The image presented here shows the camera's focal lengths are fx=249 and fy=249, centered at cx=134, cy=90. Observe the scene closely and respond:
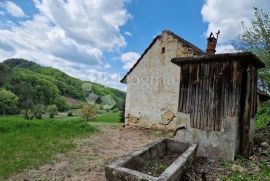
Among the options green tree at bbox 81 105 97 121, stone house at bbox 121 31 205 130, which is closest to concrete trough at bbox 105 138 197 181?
stone house at bbox 121 31 205 130

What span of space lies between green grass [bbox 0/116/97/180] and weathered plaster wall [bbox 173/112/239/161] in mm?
4322

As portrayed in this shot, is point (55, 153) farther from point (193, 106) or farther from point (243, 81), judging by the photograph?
point (243, 81)

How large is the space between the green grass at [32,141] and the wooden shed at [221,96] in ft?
14.9

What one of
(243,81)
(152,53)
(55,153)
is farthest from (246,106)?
(152,53)

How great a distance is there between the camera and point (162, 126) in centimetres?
1487

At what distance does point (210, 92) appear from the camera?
7.70m

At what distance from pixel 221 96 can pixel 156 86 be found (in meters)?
7.99

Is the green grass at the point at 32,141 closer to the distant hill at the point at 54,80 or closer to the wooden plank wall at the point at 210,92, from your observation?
the wooden plank wall at the point at 210,92

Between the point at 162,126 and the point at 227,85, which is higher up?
the point at 227,85

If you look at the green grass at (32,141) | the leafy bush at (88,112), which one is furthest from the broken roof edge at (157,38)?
the leafy bush at (88,112)

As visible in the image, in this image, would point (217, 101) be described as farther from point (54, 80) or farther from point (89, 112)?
point (54, 80)

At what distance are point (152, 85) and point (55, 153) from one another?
8699mm

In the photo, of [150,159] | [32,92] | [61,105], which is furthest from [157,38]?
[32,92]

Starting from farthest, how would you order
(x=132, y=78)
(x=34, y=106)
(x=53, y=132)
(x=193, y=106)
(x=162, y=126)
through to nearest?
(x=34, y=106) < (x=132, y=78) < (x=162, y=126) < (x=53, y=132) < (x=193, y=106)
